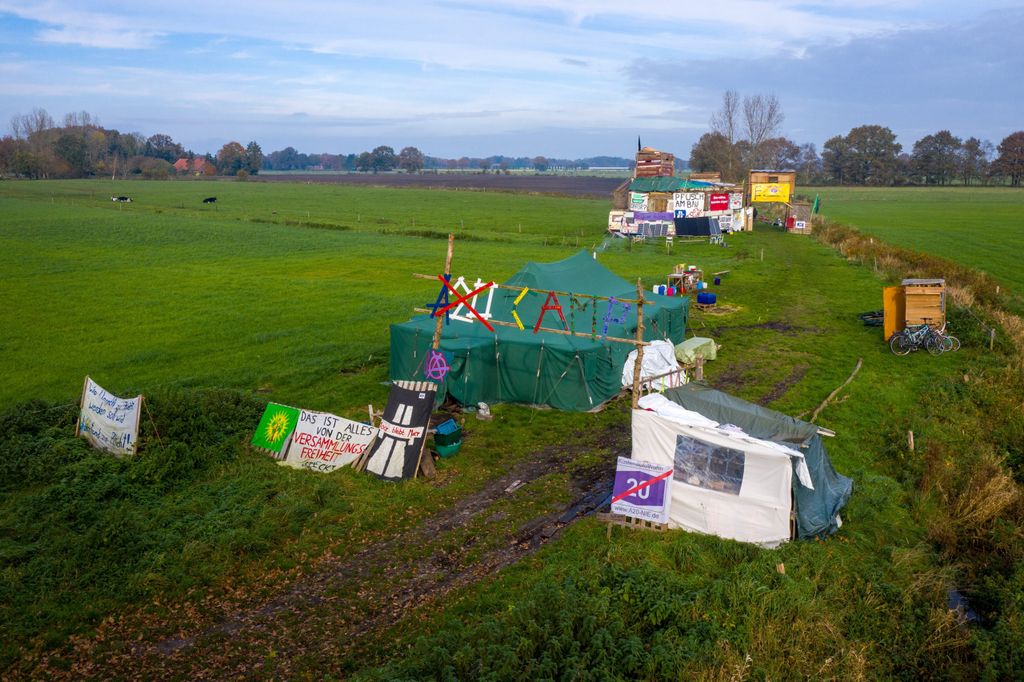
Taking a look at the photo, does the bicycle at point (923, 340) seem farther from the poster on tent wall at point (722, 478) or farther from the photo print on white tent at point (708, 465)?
the photo print on white tent at point (708, 465)

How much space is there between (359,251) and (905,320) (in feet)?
118

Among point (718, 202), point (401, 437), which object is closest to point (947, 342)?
point (401, 437)

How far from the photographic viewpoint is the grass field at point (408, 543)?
956 centimetres

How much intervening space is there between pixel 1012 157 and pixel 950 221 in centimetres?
8971

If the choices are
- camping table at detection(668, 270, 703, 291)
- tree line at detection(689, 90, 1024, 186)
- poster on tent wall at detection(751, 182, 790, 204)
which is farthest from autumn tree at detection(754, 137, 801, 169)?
camping table at detection(668, 270, 703, 291)

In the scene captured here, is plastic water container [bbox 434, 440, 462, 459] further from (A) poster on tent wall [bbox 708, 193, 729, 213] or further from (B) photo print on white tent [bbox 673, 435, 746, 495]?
(A) poster on tent wall [bbox 708, 193, 729, 213]

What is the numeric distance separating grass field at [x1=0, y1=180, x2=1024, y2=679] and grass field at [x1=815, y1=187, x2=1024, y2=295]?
25.3 m

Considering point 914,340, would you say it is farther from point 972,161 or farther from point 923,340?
point 972,161

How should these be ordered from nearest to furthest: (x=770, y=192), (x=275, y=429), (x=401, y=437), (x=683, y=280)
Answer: (x=401, y=437), (x=275, y=429), (x=683, y=280), (x=770, y=192)

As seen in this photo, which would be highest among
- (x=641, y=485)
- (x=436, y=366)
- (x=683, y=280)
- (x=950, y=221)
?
(x=950, y=221)

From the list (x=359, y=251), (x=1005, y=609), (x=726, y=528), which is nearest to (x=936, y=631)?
(x=1005, y=609)

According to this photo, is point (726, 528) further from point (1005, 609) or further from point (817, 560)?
point (1005, 609)

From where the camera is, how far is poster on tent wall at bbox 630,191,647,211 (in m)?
59.2

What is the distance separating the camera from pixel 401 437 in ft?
50.4
